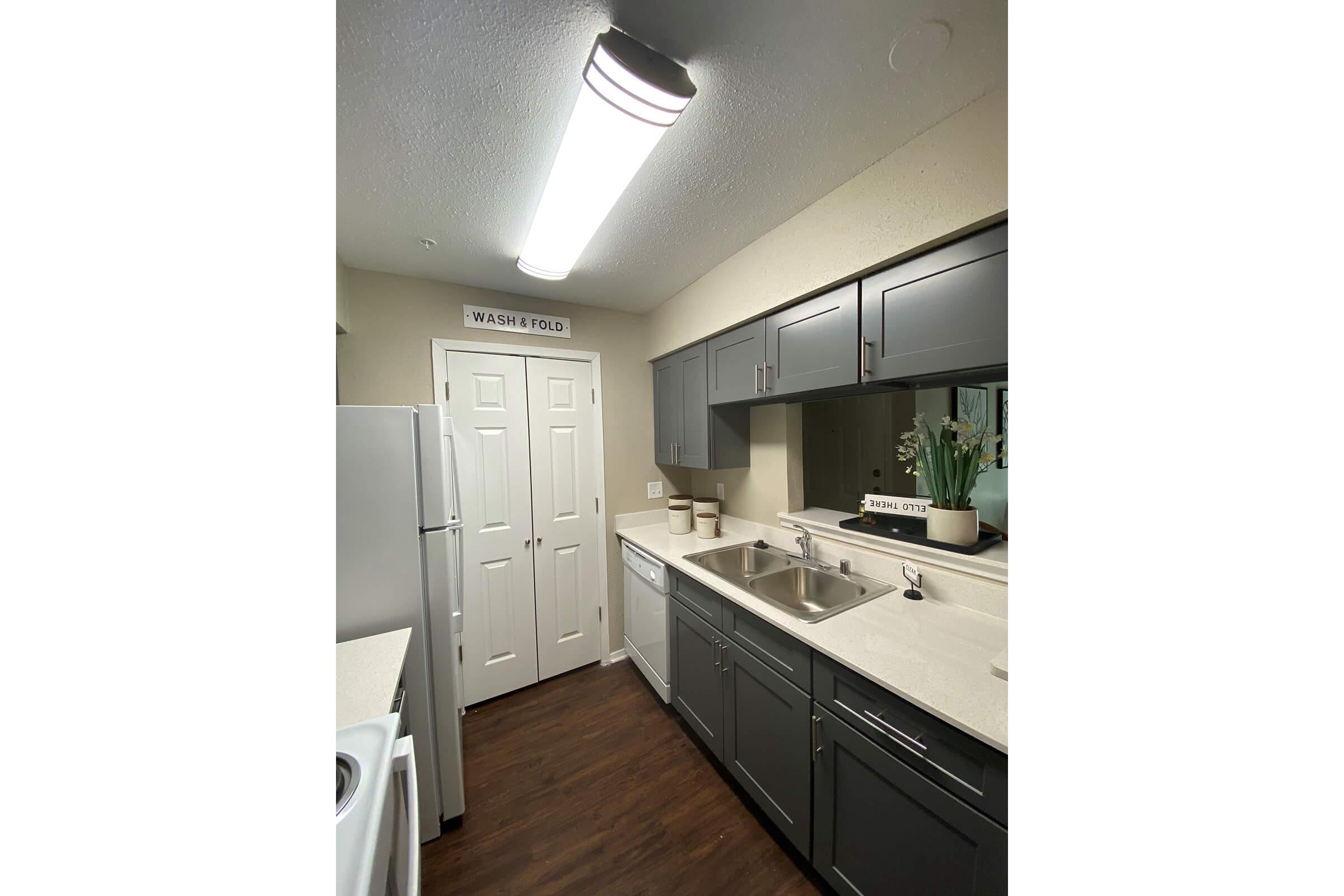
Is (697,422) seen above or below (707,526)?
above

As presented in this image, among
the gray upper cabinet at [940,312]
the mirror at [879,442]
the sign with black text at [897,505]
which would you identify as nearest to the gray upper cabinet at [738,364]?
the mirror at [879,442]

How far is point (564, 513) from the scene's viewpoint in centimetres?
257

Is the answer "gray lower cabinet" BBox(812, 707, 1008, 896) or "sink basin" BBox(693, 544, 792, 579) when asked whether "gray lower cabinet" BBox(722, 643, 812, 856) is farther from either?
"sink basin" BBox(693, 544, 792, 579)

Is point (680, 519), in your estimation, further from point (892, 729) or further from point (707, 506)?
point (892, 729)

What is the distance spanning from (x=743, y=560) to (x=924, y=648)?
106 centimetres

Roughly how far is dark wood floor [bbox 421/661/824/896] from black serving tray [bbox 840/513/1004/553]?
1103 millimetres

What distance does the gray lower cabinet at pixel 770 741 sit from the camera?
4.41ft

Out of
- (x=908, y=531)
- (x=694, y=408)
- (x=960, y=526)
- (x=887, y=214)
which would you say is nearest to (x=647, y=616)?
(x=694, y=408)

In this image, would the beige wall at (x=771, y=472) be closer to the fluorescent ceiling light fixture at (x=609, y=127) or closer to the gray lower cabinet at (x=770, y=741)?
the gray lower cabinet at (x=770, y=741)
